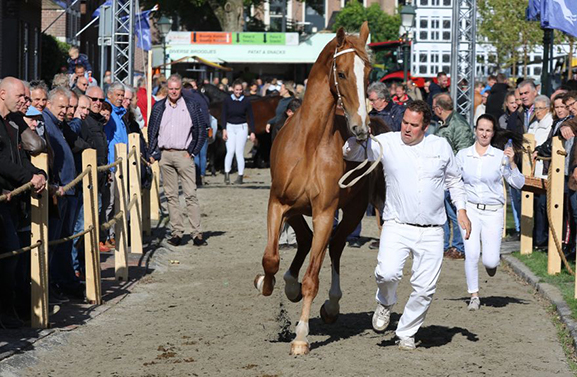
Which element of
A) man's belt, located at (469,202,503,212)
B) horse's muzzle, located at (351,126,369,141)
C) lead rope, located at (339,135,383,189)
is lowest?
man's belt, located at (469,202,503,212)

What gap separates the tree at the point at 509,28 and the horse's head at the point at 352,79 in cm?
4227

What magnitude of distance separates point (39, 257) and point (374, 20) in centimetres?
10750

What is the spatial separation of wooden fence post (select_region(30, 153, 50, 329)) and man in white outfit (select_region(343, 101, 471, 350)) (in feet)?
8.43

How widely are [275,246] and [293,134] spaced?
93 centimetres

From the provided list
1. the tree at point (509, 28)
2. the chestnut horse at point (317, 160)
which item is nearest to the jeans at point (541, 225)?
the chestnut horse at point (317, 160)

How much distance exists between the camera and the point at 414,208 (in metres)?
8.10

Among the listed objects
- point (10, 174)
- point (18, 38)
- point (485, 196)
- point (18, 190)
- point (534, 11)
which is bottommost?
point (485, 196)

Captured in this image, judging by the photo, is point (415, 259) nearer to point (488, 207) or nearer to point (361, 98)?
point (361, 98)

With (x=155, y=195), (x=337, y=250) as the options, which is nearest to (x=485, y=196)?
(x=337, y=250)

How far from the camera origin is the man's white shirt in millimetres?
8117

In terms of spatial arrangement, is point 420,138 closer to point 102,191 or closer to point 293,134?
point 293,134

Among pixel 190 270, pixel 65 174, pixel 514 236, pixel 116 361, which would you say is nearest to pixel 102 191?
pixel 190 270

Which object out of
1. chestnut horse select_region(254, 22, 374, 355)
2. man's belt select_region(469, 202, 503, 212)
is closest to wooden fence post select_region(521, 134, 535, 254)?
man's belt select_region(469, 202, 503, 212)

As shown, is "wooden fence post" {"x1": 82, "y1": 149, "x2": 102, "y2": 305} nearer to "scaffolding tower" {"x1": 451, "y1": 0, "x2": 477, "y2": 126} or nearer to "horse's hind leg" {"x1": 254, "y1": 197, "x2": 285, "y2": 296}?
"horse's hind leg" {"x1": 254, "y1": 197, "x2": 285, "y2": 296}
